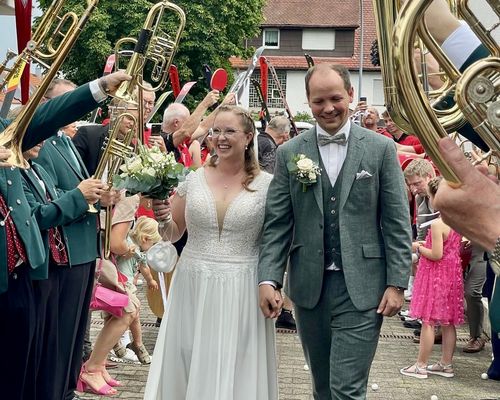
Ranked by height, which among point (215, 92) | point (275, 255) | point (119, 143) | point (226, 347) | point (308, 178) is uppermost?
point (215, 92)

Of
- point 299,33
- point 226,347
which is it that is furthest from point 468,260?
point 299,33

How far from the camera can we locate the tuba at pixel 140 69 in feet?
14.0

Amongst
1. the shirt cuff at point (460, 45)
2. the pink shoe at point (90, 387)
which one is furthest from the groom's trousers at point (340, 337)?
the pink shoe at point (90, 387)

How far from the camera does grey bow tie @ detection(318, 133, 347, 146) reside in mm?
4062

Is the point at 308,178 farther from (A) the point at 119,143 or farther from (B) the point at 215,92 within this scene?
(B) the point at 215,92

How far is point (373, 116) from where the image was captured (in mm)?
9359

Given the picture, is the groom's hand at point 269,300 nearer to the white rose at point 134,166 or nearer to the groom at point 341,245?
the groom at point 341,245

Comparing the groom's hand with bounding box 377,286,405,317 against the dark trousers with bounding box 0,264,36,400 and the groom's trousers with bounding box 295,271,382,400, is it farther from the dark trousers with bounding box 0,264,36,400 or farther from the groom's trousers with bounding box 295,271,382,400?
the dark trousers with bounding box 0,264,36,400

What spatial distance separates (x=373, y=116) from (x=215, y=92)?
8.25 feet

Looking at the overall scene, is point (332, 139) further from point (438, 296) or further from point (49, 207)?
point (438, 296)

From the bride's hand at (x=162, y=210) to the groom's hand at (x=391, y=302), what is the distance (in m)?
1.32

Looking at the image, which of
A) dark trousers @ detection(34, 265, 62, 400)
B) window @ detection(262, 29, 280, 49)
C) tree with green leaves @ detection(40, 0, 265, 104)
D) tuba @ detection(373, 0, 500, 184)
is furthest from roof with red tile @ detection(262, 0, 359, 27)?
tuba @ detection(373, 0, 500, 184)

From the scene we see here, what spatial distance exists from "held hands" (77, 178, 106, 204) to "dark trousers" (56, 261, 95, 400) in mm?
494

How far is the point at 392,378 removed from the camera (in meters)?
6.31
